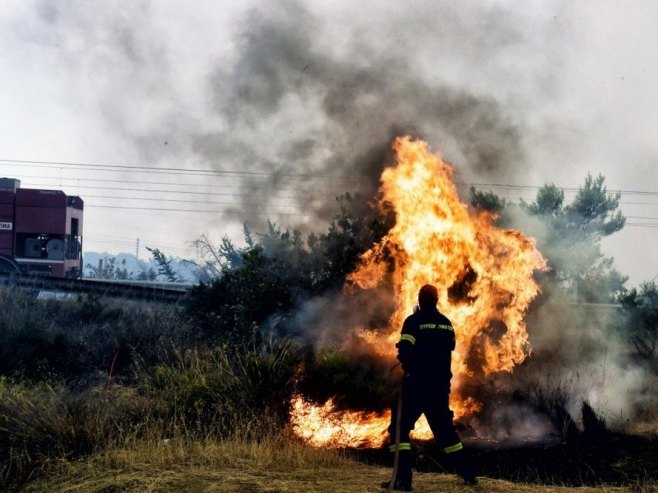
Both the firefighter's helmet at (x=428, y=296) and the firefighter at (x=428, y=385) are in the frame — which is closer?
the firefighter at (x=428, y=385)

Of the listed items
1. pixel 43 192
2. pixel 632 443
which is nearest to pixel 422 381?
pixel 632 443

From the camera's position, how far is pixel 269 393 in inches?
389

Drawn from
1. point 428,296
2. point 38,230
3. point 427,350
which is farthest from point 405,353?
point 38,230

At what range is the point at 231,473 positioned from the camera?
24.7 feet

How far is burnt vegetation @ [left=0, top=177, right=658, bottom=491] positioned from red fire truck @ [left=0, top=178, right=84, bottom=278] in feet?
31.1

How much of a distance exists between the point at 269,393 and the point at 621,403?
22.0ft

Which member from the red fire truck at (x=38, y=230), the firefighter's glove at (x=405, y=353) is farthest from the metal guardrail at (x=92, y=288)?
the firefighter's glove at (x=405, y=353)

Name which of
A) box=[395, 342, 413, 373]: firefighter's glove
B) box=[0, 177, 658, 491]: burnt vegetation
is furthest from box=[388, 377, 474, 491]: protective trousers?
box=[0, 177, 658, 491]: burnt vegetation

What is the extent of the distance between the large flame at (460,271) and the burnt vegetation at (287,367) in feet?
0.68

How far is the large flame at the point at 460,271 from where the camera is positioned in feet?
35.0

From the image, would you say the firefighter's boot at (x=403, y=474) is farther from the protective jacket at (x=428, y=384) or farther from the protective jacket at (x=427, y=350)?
the protective jacket at (x=427, y=350)

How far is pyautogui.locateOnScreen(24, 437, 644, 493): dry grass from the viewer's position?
7066 mm

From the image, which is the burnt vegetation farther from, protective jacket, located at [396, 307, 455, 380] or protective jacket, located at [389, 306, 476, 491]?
protective jacket, located at [396, 307, 455, 380]

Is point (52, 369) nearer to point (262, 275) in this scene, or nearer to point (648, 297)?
point (262, 275)
